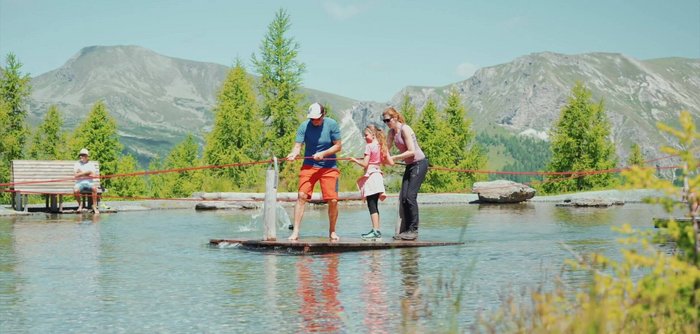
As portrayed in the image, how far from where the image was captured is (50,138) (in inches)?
3012

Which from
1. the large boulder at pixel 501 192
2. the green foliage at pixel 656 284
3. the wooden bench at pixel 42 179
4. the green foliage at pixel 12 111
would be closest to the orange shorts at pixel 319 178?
the green foliage at pixel 656 284

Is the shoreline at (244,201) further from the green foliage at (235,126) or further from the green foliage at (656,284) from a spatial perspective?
the green foliage at (656,284)

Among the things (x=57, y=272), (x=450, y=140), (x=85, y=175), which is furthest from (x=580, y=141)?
(x=57, y=272)

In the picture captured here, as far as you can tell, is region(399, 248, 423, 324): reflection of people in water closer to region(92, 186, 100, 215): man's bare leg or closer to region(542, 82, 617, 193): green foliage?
region(92, 186, 100, 215): man's bare leg

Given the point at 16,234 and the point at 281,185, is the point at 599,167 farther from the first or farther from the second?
the point at 16,234

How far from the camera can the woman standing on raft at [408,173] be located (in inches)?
580

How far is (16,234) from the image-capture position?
18094 mm

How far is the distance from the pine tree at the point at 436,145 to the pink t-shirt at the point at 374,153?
45085 millimetres

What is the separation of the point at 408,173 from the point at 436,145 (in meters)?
50.5

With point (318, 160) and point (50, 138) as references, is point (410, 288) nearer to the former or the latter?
point (318, 160)

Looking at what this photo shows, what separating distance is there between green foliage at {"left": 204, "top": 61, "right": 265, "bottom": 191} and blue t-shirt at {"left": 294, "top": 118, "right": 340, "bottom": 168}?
1492 inches

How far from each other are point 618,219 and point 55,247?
13.4m

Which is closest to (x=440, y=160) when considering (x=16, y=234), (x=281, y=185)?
(x=281, y=185)

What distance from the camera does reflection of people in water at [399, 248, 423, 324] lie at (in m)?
7.41
